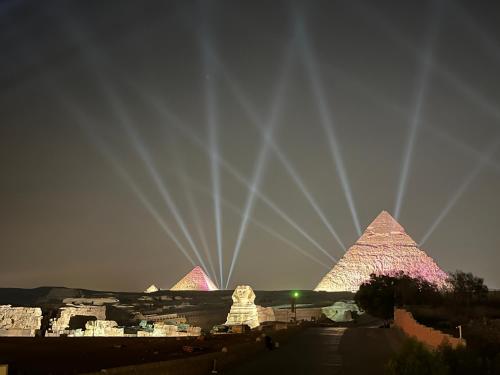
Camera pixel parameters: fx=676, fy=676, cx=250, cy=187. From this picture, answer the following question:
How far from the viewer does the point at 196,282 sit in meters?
172

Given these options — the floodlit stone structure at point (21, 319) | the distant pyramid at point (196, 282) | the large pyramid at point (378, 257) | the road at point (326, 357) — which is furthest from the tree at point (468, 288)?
the distant pyramid at point (196, 282)

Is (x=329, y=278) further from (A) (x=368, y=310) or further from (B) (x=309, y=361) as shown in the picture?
(B) (x=309, y=361)

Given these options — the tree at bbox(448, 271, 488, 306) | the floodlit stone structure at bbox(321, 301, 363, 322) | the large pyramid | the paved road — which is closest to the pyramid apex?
the large pyramid

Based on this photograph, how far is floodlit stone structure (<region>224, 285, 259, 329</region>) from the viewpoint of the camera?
66.6 meters

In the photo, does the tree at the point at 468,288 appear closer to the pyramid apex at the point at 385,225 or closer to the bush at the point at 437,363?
the bush at the point at 437,363

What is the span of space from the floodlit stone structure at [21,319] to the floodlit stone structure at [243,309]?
21.2 metres

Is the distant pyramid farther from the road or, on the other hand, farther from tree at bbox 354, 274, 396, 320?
the road

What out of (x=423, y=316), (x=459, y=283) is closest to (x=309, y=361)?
(x=423, y=316)

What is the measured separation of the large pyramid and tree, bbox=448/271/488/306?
105 m

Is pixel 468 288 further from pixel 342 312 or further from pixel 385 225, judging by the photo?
pixel 385 225

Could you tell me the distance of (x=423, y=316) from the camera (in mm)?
38500

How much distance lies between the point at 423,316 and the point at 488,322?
31.6 feet

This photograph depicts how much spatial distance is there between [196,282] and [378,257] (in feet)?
151

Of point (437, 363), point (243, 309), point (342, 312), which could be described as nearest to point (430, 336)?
point (437, 363)
